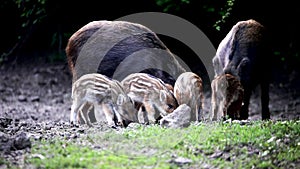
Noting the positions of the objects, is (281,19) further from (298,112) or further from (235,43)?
(235,43)

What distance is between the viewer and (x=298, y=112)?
Answer: 32.0 ft

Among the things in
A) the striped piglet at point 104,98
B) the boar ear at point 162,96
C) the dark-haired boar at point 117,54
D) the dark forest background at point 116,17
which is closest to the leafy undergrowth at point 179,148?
the striped piglet at point 104,98

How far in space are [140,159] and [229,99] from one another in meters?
2.52

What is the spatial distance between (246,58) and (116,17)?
4824 mm

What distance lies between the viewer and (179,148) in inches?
200

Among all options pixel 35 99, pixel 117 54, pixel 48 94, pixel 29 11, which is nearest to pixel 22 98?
pixel 35 99

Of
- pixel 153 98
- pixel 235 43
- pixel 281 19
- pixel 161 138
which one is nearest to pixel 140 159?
pixel 161 138

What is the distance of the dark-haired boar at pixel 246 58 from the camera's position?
7332 mm

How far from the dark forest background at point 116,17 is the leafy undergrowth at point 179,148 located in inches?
152

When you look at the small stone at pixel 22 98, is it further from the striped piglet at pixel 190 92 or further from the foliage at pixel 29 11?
the striped piglet at pixel 190 92

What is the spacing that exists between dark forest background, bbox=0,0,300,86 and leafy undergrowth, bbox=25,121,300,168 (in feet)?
12.7

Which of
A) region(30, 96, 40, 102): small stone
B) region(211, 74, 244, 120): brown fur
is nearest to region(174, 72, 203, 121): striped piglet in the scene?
region(211, 74, 244, 120): brown fur

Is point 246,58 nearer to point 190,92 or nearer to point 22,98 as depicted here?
point 190,92

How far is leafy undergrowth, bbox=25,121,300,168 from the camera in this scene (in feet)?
15.3
